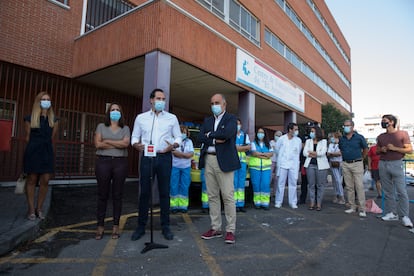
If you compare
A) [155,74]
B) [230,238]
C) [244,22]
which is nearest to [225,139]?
[230,238]

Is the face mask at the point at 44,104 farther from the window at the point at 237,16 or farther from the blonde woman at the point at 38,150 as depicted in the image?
the window at the point at 237,16

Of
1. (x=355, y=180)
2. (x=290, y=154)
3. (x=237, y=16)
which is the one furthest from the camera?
(x=237, y=16)

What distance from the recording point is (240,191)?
577cm

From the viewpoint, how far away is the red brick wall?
7.29m

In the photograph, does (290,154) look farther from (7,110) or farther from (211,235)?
(7,110)

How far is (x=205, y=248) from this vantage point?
3.47 meters

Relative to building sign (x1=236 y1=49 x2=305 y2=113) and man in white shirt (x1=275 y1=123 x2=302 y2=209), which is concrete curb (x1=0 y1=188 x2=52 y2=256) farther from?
building sign (x1=236 y1=49 x2=305 y2=113)

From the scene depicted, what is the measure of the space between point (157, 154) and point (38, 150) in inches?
74.6

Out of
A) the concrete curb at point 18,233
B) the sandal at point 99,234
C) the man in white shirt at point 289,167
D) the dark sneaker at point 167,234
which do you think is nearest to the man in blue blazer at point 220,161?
the dark sneaker at point 167,234

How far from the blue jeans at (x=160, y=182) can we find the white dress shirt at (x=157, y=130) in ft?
0.56

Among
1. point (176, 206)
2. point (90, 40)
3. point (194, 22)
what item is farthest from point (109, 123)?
point (90, 40)

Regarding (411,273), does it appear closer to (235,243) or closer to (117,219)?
(235,243)

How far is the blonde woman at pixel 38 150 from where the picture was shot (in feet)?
13.4

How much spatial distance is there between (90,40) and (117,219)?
637 centimetres
